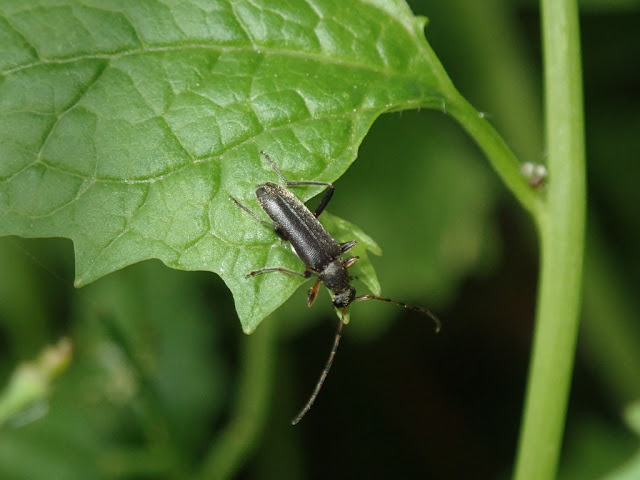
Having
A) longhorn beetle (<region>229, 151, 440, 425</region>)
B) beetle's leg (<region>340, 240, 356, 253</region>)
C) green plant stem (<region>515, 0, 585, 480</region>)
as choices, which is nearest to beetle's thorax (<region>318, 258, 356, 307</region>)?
longhorn beetle (<region>229, 151, 440, 425</region>)

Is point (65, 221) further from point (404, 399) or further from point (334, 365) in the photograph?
point (404, 399)

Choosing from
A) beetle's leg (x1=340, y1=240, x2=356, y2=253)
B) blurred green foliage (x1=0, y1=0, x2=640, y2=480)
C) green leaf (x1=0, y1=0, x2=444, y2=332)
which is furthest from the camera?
blurred green foliage (x1=0, y1=0, x2=640, y2=480)

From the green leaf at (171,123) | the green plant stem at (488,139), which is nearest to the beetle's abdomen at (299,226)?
the green leaf at (171,123)

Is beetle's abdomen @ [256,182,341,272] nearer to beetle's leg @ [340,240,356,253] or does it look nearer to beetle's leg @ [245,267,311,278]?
beetle's leg @ [340,240,356,253]

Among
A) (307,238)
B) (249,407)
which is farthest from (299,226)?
(249,407)

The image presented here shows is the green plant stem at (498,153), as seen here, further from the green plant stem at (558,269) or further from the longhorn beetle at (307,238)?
the longhorn beetle at (307,238)

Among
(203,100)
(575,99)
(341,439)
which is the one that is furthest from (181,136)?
(341,439)

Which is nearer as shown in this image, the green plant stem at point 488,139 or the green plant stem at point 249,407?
the green plant stem at point 488,139
